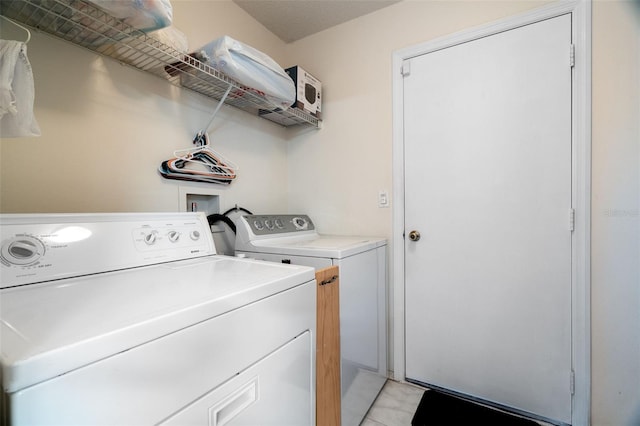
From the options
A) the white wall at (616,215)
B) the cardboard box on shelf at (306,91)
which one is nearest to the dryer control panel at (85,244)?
the cardboard box on shelf at (306,91)

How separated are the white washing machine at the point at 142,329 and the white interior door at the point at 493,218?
1089 millimetres

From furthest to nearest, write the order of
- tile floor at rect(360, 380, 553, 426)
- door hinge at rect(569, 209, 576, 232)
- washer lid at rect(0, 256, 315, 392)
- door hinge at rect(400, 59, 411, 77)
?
door hinge at rect(400, 59, 411, 77) < tile floor at rect(360, 380, 553, 426) < door hinge at rect(569, 209, 576, 232) < washer lid at rect(0, 256, 315, 392)

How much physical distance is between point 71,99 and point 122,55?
30 cm

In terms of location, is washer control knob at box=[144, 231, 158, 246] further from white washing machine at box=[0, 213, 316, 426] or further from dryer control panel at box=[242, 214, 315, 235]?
dryer control panel at box=[242, 214, 315, 235]

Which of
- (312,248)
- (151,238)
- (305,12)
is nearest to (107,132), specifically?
(151,238)

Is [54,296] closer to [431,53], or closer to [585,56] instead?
[431,53]

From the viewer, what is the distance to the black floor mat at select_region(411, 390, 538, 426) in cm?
147

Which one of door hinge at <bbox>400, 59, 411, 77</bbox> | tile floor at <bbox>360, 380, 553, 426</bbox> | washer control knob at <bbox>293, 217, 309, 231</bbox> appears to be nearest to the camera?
tile floor at <bbox>360, 380, 553, 426</bbox>

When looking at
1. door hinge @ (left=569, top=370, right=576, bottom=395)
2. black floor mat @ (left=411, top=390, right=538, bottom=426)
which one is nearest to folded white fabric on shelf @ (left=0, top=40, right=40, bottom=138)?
black floor mat @ (left=411, top=390, right=538, bottom=426)

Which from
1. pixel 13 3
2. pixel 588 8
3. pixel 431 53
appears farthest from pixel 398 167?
pixel 13 3

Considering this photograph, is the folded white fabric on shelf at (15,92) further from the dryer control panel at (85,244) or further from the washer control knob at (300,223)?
the washer control knob at (300,223)

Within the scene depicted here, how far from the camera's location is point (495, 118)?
161cm

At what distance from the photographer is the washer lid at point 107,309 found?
44cm

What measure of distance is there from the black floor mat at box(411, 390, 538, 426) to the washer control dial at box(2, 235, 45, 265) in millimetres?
1763
